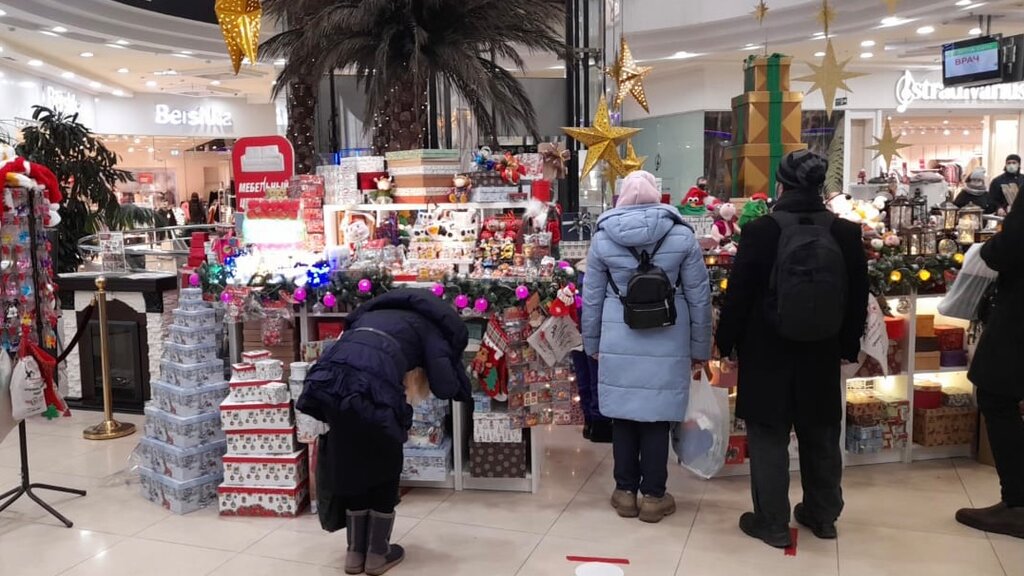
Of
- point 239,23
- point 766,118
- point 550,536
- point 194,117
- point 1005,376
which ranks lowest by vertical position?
point 550,536

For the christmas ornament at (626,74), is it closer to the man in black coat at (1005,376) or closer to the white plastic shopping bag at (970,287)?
the white plastic shopping bag at (970,287)

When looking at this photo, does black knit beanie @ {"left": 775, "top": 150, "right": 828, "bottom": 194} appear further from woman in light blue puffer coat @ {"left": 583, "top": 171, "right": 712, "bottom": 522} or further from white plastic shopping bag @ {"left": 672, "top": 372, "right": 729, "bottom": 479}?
white plastic shopping bag @ {"left": 672, "top": 372, "right": 729, "bottom": 479}

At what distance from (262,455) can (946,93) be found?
14080 mm

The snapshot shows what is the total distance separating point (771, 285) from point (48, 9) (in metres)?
9.13

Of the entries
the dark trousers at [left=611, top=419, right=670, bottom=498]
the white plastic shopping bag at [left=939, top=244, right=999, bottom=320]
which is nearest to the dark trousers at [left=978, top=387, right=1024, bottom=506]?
the white plastic shopping bag at [left=939, top=244, right=999, bottom=320]

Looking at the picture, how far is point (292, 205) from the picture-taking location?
4.82 metres

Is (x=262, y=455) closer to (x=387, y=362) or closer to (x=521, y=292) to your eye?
(x=387, y=362)

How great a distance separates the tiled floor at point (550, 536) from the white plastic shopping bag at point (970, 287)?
945 mm

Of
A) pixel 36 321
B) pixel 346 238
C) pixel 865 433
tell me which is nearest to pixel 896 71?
pixel 865 433

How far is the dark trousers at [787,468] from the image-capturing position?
3.51 metres

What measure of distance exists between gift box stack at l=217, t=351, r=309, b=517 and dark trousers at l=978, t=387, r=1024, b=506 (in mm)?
3255

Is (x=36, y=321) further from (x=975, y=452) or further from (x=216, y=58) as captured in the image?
(x=216, y=58)

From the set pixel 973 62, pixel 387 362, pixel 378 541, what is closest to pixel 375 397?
pixel 387 362

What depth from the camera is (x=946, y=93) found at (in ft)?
46.5
